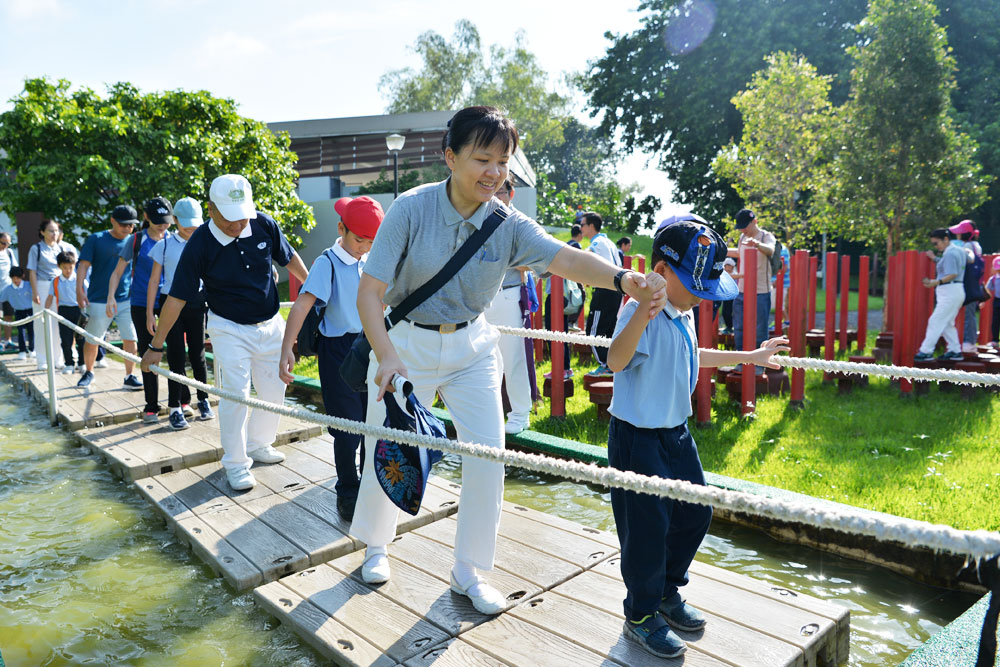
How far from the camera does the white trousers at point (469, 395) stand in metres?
2.73

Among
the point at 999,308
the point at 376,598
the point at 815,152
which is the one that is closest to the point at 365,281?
the point at 376,598

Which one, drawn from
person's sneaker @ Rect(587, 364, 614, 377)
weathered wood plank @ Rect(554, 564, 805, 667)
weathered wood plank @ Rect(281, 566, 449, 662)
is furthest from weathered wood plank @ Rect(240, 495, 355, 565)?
person's sneaker @ Rect(587, 364, 614, 377)

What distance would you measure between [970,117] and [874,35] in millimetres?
14285

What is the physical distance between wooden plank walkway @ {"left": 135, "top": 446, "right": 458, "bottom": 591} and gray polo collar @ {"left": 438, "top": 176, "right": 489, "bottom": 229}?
1778 mm

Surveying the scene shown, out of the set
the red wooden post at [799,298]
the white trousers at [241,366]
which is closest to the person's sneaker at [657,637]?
the white trousers at [241,366]

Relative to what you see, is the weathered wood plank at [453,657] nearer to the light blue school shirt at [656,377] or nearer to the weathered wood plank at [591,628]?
the weathered wood plank at [591,628]

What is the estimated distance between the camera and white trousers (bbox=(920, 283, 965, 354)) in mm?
8242

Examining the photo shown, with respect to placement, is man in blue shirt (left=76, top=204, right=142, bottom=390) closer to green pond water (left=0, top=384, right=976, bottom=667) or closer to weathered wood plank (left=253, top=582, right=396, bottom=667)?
green pond water (left=0, top=384, right=976, bottom=667)

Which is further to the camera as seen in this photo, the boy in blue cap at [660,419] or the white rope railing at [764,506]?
the boy in blue cap at [660,419]

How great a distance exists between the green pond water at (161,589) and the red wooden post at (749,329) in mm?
2081

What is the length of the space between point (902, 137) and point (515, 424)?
→ 1142 cm

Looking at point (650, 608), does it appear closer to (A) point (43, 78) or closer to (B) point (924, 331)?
(B) point (924, 331)

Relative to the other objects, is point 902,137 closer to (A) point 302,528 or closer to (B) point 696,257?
(B) point 696,257

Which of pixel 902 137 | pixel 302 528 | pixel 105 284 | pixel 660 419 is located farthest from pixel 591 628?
pixel 902 137
